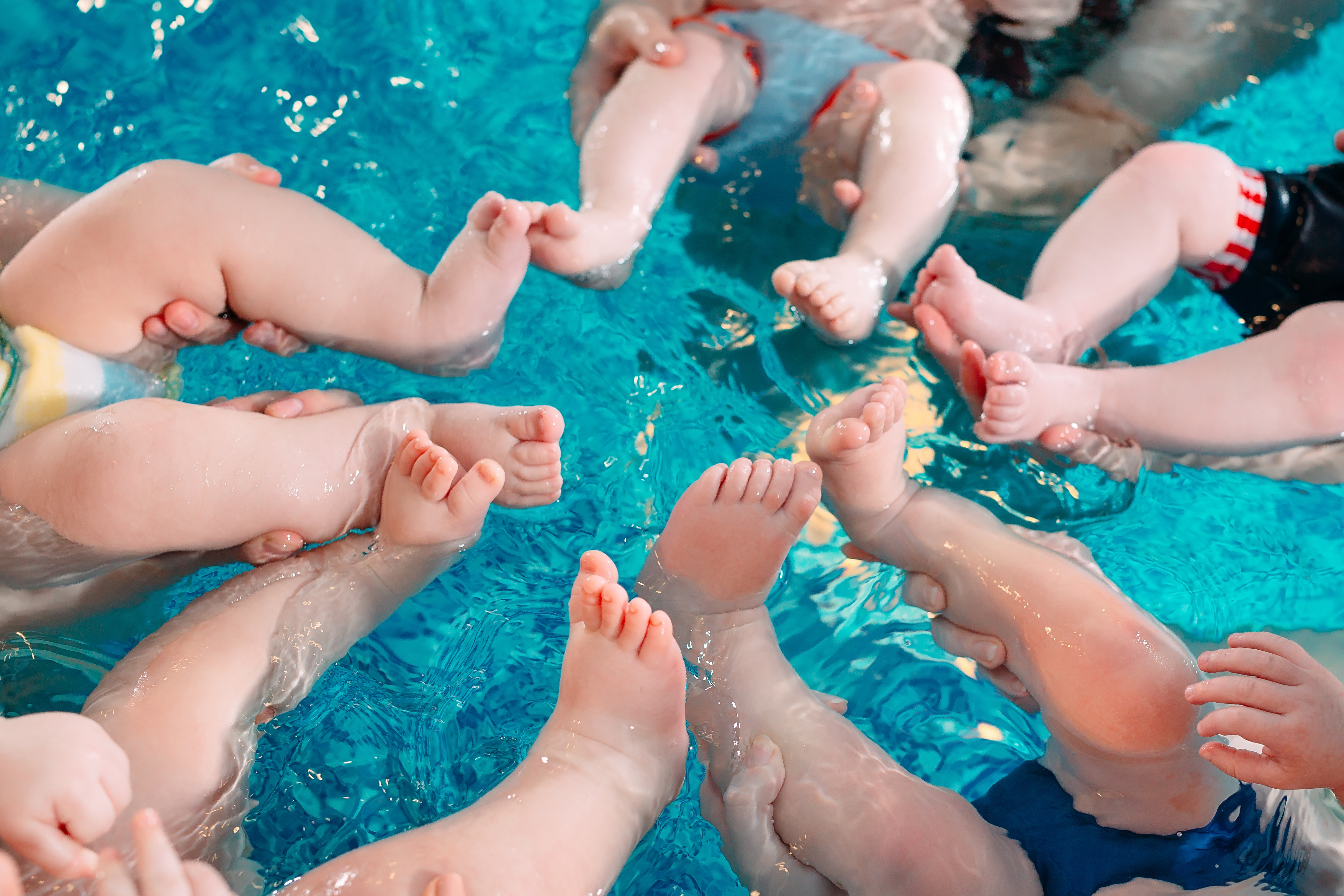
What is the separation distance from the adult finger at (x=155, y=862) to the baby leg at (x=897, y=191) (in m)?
0.83

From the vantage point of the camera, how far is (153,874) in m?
0.61

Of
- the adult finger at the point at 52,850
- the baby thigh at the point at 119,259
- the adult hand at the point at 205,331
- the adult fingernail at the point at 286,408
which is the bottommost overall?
the adult finger at the point at 52,850

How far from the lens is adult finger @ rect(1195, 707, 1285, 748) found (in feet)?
2.48

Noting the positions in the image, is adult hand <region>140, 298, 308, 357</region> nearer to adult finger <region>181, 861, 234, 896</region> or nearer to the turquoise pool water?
the turquoise pool water

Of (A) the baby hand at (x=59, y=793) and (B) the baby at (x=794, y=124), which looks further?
(B) the baby at (x=794, y=124)

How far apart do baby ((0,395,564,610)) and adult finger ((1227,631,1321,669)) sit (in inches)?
25.0

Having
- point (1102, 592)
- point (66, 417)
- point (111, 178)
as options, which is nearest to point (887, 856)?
point (1102, 592)

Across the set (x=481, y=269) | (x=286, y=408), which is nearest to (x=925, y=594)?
(x=481, y=269)

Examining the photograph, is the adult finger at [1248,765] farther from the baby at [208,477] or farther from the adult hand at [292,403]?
the adult hand at [292,403]

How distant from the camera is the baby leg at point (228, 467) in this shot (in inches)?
34.3

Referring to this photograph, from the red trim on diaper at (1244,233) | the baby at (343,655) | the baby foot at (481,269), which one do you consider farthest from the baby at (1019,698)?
the red trim on diaper at (1244,233)

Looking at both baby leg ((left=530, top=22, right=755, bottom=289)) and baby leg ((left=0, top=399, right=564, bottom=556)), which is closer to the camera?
Answer: baby leg ((left=0, top=399, right=564, bottom=556))

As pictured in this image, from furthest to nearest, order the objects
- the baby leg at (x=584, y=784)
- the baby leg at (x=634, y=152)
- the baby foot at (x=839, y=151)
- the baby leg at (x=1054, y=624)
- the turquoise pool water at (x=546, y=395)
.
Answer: the baby foot at (x=839, y=151) < the baby leg at (x=634, y=152) < the turquoise pool water at (x=546, y=395) < the baby leg at (x=1054, y=624) < the baby leg at (x=584, y=784)

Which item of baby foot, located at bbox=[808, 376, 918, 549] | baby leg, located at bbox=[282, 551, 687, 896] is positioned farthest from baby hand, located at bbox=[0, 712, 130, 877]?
baby foot, located at bbox=[808, 376, 918, 549]
